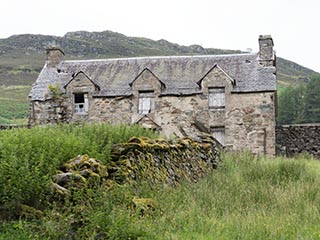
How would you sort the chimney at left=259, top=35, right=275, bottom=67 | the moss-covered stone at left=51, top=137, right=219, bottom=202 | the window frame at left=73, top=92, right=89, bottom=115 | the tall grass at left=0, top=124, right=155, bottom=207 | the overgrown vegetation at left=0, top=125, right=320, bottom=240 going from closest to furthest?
the overgrown vegetation at left=0, top=125, right=320, bottom=240 → the tall grass at left=0, top=124, right=155, bottom=207 → the moss-covered stone at left=51, top=137, right=219, bottom=202 → the chimney at left=259, top=35, right=275, bottom=67 → the window frame at left=73, top=92, right=89, bottom=115

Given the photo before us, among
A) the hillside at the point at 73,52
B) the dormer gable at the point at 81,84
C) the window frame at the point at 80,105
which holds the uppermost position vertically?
the hillside at the point at 73,52

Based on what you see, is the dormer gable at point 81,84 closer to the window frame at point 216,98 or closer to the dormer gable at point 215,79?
the dormer gable at point 215,79

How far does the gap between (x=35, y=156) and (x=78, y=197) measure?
1043 mm

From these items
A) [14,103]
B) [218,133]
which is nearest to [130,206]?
[218,133]

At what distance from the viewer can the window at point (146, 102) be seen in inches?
1173

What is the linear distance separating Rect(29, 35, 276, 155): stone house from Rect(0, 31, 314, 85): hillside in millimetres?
80922

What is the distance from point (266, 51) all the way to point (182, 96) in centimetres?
572

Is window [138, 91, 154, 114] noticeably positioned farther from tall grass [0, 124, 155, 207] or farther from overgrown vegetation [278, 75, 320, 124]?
overgrown vegetation [278, 75, 320, 124]

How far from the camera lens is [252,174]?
1245cm

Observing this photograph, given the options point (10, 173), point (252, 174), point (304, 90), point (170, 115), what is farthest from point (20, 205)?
point (304, 90)

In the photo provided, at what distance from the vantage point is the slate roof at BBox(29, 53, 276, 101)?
2928cm

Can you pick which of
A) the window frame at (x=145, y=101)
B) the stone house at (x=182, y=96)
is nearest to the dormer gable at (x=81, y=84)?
the stone house at (x=182, y=96)

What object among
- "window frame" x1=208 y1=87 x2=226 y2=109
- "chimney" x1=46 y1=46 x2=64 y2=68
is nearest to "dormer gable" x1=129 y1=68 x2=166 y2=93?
"window frame" x1=208 y1=87 x2=226 y2=109

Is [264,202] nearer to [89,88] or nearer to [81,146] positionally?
[81,146]
